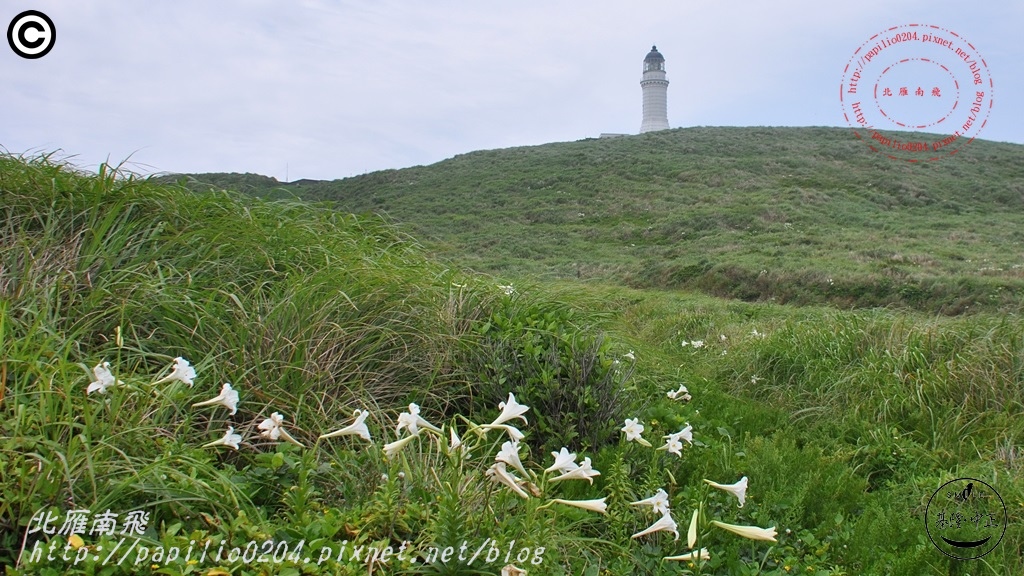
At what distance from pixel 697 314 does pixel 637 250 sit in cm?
1397

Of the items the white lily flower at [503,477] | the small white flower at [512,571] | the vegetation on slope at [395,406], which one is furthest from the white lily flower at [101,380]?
the small white flower at [512,571]

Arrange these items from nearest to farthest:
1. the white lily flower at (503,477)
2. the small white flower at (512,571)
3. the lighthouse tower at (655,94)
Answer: the small white flower at (512,571)
the white lily flower at (503,477)
the lighthouse tower at (655,94)

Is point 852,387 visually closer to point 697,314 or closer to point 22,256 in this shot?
point 697,314

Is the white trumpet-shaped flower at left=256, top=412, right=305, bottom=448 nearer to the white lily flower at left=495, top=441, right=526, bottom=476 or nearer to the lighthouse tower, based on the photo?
the white lily flower at left=495, top=441, right=526, bottom=476

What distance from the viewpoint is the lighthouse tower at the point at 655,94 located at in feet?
229

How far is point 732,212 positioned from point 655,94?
4636 cm

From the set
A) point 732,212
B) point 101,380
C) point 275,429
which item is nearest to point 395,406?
point 275,429

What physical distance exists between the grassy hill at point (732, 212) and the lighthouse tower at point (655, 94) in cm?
2032

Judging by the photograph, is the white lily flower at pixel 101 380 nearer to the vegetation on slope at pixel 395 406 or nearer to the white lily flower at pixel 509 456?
the vegetation on slope at pixel 395 406

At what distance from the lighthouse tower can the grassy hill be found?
66.7 feet

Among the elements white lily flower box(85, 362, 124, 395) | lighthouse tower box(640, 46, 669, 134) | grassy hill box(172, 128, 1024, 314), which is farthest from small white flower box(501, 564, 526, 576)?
lighthouse tower box(640, 46, 669, 134)

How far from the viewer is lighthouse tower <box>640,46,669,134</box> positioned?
69.8 m

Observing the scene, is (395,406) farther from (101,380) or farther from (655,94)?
(655,94)

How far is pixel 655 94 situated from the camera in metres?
70.1
